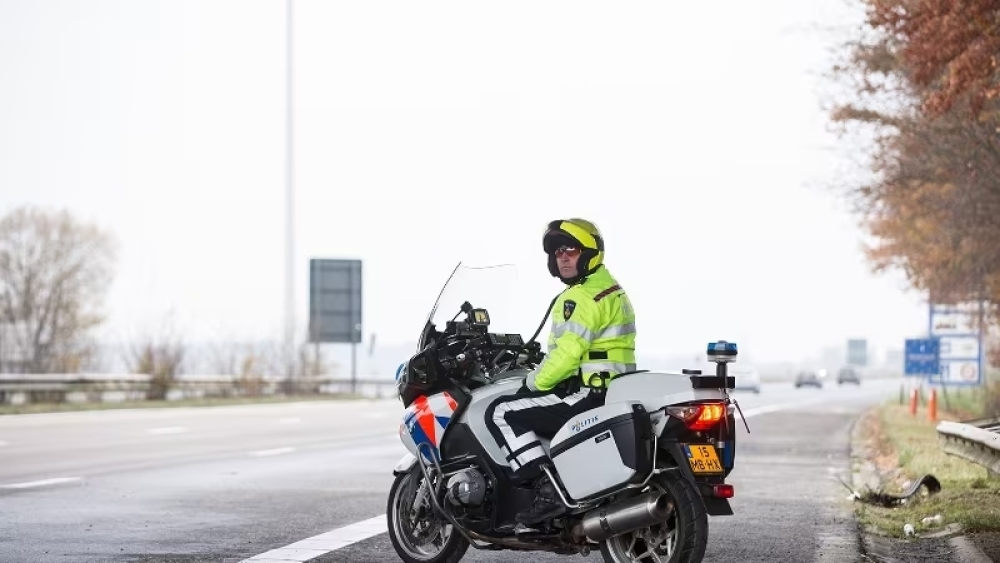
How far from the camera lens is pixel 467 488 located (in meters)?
9.48

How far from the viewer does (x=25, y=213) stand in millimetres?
89375

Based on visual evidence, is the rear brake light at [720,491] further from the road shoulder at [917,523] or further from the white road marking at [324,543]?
the white road marking at [324,543]

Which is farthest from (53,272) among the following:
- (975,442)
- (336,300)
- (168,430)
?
(975,442)

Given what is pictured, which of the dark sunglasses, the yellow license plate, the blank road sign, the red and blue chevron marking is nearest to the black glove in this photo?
the red and blue chevron marking

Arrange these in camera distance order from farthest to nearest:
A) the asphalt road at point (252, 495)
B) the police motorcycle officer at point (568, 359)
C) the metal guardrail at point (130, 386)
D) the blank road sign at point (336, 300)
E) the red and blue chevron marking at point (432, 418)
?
the blank road sign at point (336, 300)
the metal guardrail at point (130, 386)
the asphalt road at point (252, 495)
the red and blue chevron marking at point (432, 418)
the police motorcycle officer at point (568, 359)

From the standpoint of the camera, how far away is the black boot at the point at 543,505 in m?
9.31

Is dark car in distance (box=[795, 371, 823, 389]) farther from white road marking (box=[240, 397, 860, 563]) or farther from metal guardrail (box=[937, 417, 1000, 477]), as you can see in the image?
white road marking (box=[240, 397, 860, 563])

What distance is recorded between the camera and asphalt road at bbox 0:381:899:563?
1119 centimetres

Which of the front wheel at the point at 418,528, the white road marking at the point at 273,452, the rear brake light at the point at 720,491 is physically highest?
the rear brake light at the point at 720,491

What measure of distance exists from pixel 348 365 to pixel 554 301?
178ft

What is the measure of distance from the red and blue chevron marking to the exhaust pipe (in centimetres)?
116

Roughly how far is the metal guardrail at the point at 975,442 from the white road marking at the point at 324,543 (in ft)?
16.6

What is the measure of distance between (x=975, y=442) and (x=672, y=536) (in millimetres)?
6742

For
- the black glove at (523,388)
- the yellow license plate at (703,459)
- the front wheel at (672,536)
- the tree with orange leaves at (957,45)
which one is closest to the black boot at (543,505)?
the front wheel at (672,536)
